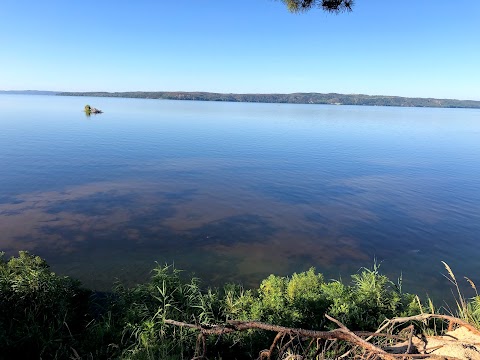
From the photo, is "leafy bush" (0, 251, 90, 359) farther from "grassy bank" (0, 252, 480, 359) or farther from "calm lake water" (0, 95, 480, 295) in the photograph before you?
"calm lake water" (0, 95, 480, 295)

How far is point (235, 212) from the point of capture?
1922cm

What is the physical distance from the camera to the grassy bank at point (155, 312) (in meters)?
7.25

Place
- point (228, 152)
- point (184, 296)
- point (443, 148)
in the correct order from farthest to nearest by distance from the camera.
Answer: point (443, 148), point (228, 152), point (184, 296)

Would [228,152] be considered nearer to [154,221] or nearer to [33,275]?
[154,221]

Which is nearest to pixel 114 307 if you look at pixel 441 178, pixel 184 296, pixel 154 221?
pixel 184 296

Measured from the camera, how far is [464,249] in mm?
15523

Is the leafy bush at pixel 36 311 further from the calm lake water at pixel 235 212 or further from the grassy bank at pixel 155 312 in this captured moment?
the calm lake water at pixel 235 212

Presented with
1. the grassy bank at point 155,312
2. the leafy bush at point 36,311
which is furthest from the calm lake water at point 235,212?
the grassy bank at point 155,312

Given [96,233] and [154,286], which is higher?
[154,286]

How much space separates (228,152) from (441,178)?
21319 millimetres

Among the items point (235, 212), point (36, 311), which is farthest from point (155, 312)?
point (235, 212)

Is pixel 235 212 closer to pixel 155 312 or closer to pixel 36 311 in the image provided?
pixel 155 312

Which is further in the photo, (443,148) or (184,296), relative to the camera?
(443,148)

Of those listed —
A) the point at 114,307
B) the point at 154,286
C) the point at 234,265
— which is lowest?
the point at 234,265
